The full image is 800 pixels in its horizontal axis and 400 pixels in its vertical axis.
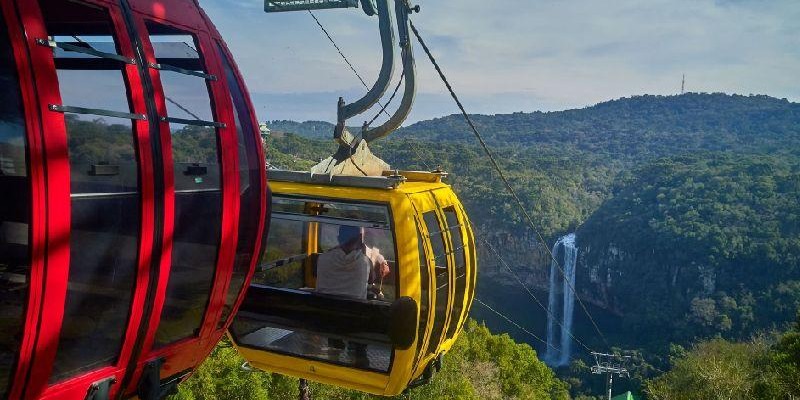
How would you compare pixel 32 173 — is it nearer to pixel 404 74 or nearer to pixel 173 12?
pixel 173 12

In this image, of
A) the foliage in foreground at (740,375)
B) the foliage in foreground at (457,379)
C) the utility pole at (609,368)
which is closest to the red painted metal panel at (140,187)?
the foliage in foreground at (457,379)

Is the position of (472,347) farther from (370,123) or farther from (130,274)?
(130,274)

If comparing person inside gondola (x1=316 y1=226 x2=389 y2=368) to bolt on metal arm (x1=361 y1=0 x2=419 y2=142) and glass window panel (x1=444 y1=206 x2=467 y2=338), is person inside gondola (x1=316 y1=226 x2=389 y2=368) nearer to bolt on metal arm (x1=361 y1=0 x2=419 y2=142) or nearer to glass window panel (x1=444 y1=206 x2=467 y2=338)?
glass window panel (x1=444 y1=206 x2=467 y2=338)

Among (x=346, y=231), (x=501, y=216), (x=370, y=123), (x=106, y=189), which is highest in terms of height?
(x=370, y=123)

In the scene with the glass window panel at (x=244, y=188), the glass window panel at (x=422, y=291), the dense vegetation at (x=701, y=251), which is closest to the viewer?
the glass window panel at (x=244, y=188)

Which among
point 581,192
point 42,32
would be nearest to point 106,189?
point 42,32

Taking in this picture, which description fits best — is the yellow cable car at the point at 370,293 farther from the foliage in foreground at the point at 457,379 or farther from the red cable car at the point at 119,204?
the foliage in foreground at the point at 457,379
